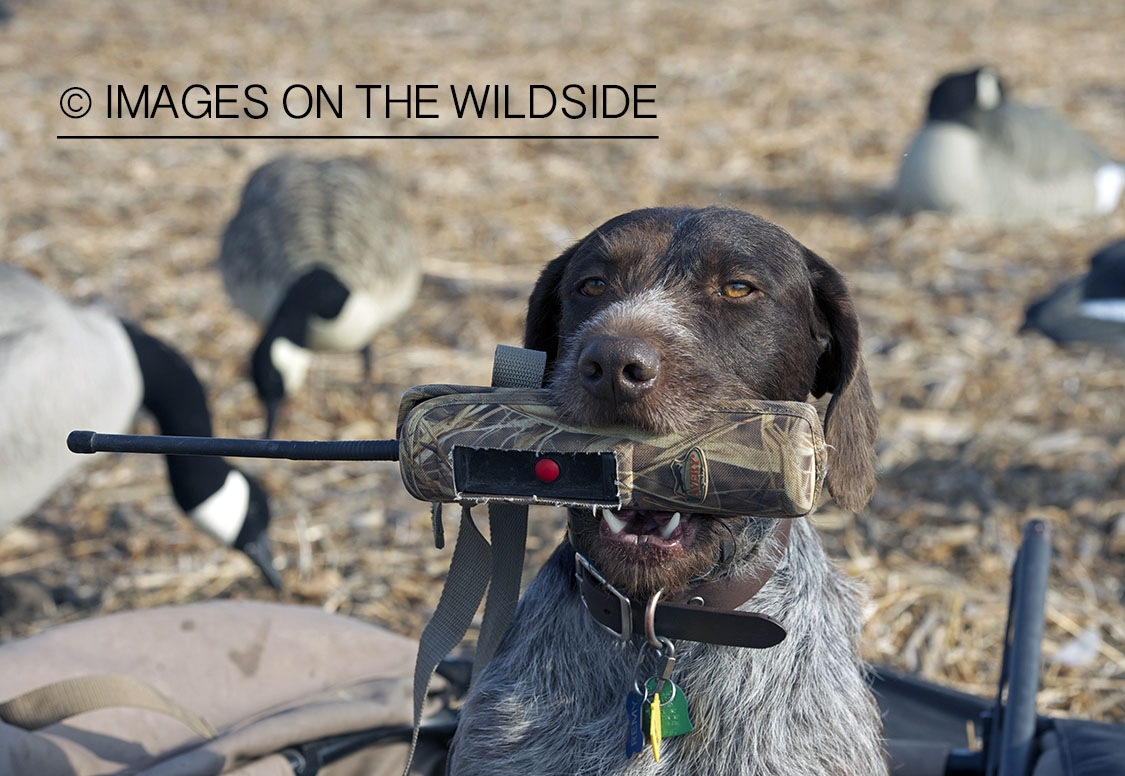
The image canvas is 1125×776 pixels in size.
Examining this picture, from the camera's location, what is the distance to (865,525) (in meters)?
5.19

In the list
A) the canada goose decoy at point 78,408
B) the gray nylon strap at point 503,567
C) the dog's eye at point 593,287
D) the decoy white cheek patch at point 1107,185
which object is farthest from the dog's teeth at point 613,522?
the decoy white cheek patch at point 1107,185

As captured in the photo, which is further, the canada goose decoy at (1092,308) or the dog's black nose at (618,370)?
the canada goose decoy at (1092,308)

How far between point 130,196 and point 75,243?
3.89ft

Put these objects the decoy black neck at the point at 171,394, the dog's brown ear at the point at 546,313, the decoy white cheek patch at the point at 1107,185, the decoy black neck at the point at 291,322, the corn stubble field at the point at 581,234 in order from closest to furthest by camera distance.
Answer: the dog's brown ear at the point at 546,313 < the corn stubble field at the point at 581,234 < the decoy black neck at the point at 171,394 < the decoy black neck at the point at 291,322 < the decoy white cheek patch at the point at 1107,185

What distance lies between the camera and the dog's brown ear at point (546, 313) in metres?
2.82

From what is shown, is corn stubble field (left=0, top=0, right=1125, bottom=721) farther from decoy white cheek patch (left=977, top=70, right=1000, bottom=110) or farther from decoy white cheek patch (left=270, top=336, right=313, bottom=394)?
decoy white cheek patch (left=977, top=70, right=1000, bottom=110)

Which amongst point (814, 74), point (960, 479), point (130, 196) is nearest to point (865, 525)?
point (960, 479)

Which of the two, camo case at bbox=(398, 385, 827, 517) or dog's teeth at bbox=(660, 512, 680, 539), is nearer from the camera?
camo case at bbox=(398, 385, 827, 517)

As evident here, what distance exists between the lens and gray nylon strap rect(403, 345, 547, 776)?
240 centimetres

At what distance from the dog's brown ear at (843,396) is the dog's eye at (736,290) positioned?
209 millimetres

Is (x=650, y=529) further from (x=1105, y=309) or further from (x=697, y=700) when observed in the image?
(x=1105, y=309)

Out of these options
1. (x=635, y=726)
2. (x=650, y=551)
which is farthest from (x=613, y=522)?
(x=635, y=726)

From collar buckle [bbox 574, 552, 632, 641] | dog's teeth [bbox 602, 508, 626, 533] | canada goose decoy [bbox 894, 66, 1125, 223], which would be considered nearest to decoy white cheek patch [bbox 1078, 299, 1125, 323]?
canada goose decoy [bbox 894, 66, 1125, 223]

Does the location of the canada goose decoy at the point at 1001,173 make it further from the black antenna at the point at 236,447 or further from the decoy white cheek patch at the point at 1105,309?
the black antenna at the point at 236,447
